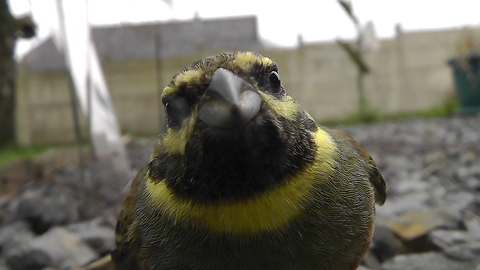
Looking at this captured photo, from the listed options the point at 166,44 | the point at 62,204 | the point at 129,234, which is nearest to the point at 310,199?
the point at 129,234

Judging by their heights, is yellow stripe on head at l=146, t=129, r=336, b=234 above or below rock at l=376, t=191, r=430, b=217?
above

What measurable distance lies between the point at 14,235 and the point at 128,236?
1289 mm

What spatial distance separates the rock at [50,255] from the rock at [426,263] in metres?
1.29

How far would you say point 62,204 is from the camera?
271cm

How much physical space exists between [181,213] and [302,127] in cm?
39

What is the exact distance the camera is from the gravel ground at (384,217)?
1.87 metres

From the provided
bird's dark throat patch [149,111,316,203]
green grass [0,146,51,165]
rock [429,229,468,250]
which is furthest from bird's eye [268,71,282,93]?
green grass [0,146,51,165]

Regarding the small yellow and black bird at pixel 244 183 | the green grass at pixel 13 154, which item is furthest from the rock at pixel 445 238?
the green grass at pixel 13 154

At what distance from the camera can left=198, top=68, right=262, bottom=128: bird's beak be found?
936mm

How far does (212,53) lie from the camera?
30.4 ft

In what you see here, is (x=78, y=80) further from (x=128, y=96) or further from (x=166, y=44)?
(x=166, y=44)

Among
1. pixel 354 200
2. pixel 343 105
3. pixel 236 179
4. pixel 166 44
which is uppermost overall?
pixel 236 179

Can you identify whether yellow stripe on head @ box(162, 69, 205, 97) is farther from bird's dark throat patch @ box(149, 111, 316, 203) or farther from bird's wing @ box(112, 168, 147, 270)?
bird's wing @ box(112, 168, 147, 270)

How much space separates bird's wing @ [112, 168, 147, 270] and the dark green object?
28.0 feet
